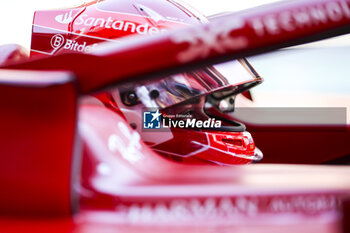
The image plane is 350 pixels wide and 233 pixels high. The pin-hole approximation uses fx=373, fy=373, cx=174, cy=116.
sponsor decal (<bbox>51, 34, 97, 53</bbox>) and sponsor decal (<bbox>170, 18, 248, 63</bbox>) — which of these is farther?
sponsor decal (<bbox>51, 34, 97, 53</bbox>)

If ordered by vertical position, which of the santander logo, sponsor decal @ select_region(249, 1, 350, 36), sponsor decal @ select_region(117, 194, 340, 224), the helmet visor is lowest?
sponsor decal @ select_region(117, 194, 340, 224)

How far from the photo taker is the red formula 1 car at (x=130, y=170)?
425 mm

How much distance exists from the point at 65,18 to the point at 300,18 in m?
1.30

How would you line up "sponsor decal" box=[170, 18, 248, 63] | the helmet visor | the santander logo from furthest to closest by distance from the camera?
1. the santander logo
2. the helmet visor
3. "sponsor decal" box=[170, 18, 248, 63]

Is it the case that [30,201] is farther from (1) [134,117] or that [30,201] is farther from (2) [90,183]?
(1) [134,117]

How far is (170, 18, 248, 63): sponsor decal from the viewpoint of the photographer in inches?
16.5

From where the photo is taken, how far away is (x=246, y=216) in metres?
0.51

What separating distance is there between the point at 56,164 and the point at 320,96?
253 cm

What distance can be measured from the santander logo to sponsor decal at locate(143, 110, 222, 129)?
0.50 meters

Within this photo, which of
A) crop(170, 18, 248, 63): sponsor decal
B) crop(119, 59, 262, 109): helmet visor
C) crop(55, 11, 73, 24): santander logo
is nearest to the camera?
crop(170, 18, 248, 63): sponsor decal

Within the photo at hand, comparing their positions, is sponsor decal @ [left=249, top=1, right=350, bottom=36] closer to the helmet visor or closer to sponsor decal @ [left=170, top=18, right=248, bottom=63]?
sponsor decal @ [left=170, top=18, right=248, bottom=63]

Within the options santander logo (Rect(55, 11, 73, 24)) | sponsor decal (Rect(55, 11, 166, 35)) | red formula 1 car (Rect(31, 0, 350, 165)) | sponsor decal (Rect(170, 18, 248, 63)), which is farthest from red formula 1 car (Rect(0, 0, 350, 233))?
santander logo (Rect(55, 11, 73, 24))

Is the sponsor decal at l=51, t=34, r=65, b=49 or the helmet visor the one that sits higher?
the sponsor decal at l=51, t=34, r=65, b=49

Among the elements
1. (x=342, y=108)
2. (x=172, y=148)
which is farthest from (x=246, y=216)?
(x=342, y=108)
